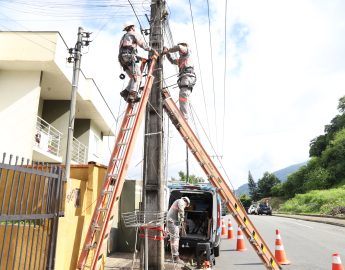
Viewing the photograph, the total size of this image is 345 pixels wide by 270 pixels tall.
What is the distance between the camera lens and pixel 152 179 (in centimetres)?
801

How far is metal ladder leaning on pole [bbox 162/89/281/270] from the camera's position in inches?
280

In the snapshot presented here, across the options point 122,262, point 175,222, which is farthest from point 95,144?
point 175,222

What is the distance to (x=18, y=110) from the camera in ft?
49.4

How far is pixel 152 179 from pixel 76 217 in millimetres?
→ 1952

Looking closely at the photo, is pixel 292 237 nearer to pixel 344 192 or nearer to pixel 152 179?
pixel 152 179

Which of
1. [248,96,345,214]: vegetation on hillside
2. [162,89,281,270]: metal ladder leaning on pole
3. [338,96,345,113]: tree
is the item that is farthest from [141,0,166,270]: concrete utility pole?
[338,96,345,113]: tree

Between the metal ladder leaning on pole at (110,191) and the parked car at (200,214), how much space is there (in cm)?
468

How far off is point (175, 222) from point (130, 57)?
14.7ft

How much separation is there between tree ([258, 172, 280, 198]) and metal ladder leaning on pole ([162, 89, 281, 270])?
260ft

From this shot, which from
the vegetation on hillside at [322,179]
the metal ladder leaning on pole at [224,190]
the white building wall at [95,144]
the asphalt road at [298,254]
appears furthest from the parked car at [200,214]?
the vegetation on hillside at [322,179]

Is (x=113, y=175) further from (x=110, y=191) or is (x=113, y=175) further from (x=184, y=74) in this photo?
(x=184, y=74)

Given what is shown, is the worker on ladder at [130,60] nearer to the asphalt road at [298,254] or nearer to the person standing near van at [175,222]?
the person standing near van at [175,222]

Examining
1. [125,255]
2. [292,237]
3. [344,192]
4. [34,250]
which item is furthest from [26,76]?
[344,192]

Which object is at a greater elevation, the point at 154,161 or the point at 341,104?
the point at 341,104
